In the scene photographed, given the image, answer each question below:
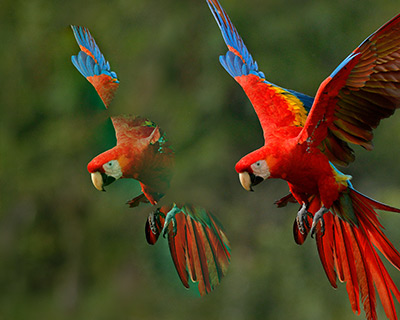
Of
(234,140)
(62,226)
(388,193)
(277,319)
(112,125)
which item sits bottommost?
(277,319)

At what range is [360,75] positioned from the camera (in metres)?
0.48

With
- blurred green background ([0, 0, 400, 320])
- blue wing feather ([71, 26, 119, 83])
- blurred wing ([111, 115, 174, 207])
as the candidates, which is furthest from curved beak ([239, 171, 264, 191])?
blurred green background ([0, 0, 400, 320])

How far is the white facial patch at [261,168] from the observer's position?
0.48 meters

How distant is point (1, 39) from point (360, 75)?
5.23ft

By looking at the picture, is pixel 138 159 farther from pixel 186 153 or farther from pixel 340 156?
pixel 186 153

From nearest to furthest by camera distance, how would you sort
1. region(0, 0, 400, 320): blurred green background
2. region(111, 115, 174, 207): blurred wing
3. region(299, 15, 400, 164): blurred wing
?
region(299, 15, 400, 164): blurred wing < region(111, 115, 174, 207): blurred wing < region(0, 0, 400, 320): blurred green background

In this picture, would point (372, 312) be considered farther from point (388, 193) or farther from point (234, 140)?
point (388, 193)

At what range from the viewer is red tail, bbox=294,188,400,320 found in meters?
0.52

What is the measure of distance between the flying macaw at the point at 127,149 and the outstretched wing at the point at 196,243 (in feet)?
0.10

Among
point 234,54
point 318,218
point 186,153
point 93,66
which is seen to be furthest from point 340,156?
point 186,153

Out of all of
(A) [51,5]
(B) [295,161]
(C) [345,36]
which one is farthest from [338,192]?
(A) [51,5]

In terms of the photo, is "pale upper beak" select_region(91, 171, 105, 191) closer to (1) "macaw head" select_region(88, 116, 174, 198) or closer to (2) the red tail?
(1) "macaw head" select_region(88, 116, 174, 198)

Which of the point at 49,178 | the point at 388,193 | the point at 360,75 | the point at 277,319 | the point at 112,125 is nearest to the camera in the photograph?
the point at 360,75

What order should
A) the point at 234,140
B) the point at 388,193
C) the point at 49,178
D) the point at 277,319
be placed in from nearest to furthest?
the point at 234,140, the point at 388,193, the point at 49,178, the point at 277,319
